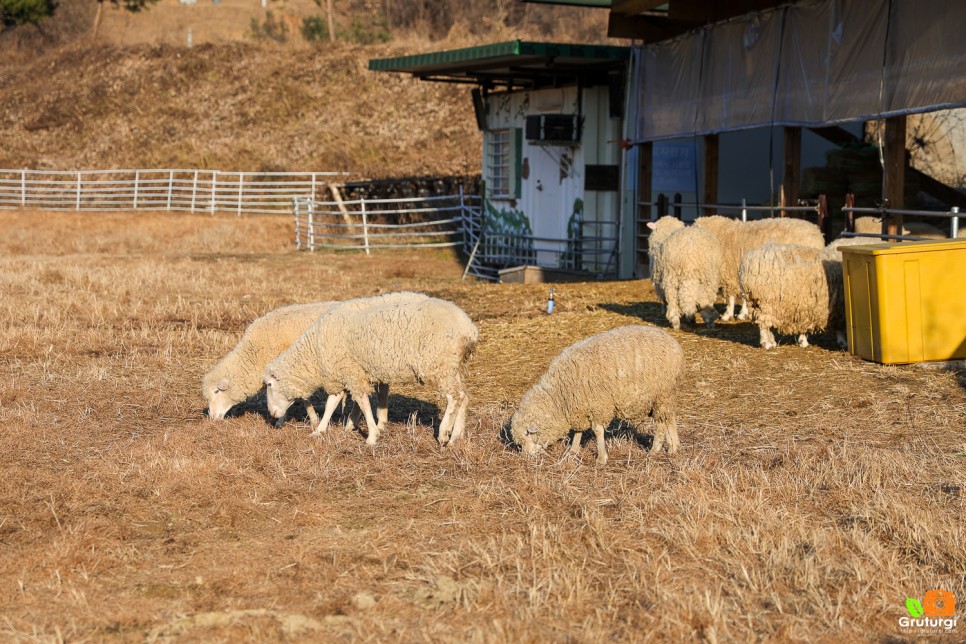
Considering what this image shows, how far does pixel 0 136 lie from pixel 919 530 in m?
43.7

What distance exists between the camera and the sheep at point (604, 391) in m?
7.41

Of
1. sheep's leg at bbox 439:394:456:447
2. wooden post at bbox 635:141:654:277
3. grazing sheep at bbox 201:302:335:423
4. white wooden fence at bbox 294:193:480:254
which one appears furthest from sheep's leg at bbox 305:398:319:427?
white wooden fence at bbox 294:193:480:254

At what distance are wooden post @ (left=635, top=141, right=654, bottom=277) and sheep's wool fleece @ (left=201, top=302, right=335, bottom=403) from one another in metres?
11.0

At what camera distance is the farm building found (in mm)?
12805

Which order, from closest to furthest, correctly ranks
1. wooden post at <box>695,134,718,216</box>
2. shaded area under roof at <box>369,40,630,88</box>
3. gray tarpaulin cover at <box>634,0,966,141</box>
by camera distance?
gray tarpaulin cover at <box>634,0,966,141</box> < wooden post at <box>695,134,718,216</box> < shaded area under roof at <box>369,40,630,88</box>

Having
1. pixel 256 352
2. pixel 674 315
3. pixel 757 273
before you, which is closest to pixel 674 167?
pixel 674 315

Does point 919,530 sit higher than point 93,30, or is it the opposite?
point 93,30

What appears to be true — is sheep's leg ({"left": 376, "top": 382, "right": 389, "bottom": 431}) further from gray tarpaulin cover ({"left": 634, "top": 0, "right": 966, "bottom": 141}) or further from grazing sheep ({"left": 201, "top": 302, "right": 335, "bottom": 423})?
gray tarpaulin cover ({"left": 634, "top": 0, "right": 966, "bottom": 141})

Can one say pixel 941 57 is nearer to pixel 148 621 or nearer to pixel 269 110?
pixel 148 621

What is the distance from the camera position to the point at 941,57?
11.8 m

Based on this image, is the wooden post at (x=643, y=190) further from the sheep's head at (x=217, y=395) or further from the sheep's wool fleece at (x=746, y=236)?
the sheep's head at (x=217, y=395)

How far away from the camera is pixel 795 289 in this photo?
10.9 metres

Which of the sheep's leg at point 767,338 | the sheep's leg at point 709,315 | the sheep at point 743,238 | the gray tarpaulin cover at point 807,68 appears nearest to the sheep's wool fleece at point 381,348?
the sheep's leg at point 767,338

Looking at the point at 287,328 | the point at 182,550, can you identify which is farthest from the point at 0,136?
the point at 182,550
